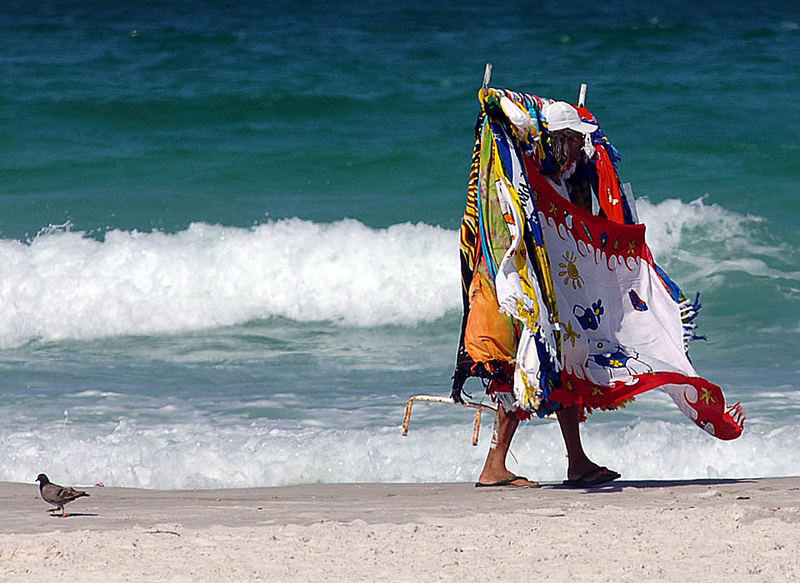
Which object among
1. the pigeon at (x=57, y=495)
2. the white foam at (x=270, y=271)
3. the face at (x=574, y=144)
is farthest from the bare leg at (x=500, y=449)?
the white foam at (x=270, y=271)

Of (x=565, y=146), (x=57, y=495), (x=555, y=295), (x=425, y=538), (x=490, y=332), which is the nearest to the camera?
(x=425, y=538)

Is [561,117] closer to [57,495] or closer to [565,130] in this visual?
[565,130]

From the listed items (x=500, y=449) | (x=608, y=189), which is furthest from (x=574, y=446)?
(x=608, y=189)

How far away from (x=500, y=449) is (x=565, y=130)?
1346mm

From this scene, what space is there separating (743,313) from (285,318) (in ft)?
12.0

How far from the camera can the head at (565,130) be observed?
Answer: 186 inches

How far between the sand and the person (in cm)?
20

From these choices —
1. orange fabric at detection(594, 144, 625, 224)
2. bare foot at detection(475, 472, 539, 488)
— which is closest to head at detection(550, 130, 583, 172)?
orange fabric at detection(594, 144, 625, 224)

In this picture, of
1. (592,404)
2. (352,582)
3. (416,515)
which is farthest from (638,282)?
(352,582)

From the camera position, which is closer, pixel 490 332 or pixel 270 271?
pixel 490 332

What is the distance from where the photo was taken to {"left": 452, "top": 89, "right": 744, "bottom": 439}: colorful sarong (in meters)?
4.50

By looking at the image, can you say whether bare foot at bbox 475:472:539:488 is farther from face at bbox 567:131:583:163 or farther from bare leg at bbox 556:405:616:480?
face at bbox 567:131:583:163

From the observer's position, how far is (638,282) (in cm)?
502

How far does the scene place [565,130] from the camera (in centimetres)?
477
